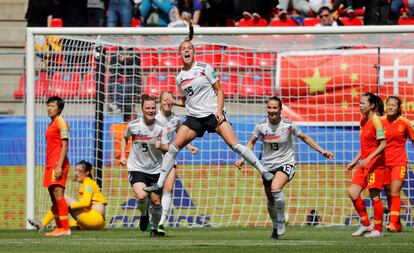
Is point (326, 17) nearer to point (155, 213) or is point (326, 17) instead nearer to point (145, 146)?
point (145, 146)

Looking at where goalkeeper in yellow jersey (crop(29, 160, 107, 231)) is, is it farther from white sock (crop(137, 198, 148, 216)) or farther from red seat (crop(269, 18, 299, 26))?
red seat (crop(269, 18, 299, 26))

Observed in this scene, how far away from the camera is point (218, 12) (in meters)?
24.5

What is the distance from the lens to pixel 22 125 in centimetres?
2056

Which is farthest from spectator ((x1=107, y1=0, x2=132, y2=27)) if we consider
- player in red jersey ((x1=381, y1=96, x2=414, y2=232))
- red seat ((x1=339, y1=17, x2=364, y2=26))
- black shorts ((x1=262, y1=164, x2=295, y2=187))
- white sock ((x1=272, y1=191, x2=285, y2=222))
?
white sock ((x1=272, y1=191, x2=285, y2=222))

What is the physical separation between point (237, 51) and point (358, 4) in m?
5.38

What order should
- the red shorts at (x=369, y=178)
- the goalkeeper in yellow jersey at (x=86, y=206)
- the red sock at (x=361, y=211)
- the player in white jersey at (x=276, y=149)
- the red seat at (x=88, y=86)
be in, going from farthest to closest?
the red seat at (x=88, y=86) < the goalkeeper in yellow jersey at (x=86, y=206) < the red shorts at (x=369, y=178) < the red sock at (x=361, y=211) < the player in white jersey at (x=276, y=149)

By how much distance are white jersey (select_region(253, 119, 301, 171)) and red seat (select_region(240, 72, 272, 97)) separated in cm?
492

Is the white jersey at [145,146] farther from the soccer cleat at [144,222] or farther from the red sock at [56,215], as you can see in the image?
the red sock at [56,215]

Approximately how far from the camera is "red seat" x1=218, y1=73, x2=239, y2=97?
65.9ft

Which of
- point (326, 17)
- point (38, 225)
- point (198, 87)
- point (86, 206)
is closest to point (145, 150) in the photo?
point (86, 206)

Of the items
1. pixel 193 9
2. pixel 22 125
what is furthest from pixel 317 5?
pixel 22 125

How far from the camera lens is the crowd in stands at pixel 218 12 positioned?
2358 centimetres

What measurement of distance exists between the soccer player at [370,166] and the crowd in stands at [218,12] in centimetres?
704

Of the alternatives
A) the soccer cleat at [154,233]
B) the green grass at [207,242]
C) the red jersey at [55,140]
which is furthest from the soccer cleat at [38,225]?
the soccer cleat at [154,233]
